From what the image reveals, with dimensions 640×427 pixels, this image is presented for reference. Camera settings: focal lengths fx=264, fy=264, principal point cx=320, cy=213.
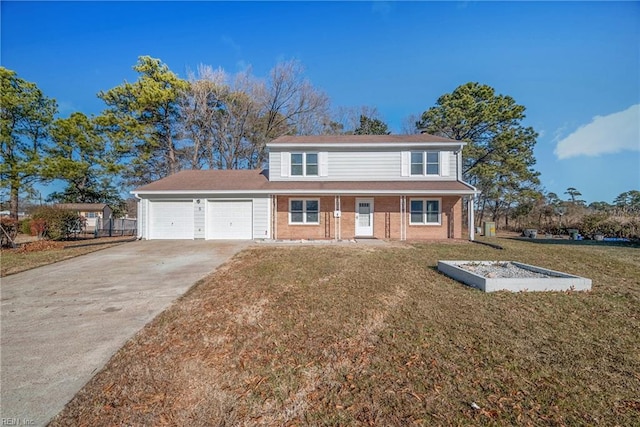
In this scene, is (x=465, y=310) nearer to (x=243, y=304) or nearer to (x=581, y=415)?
(x=581, y=415)

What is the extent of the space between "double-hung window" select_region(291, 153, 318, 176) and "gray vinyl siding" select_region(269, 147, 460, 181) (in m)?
0.29

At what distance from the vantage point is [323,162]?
14469 millimetres

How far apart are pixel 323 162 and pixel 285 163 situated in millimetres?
2081

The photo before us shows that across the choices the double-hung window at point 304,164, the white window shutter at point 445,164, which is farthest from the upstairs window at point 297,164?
the white window shutter at point 445,164

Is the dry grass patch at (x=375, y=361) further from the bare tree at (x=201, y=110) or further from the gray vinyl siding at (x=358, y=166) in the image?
the bare tree at (x=201, y=110)

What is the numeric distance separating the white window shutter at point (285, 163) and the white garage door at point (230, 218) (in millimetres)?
2468

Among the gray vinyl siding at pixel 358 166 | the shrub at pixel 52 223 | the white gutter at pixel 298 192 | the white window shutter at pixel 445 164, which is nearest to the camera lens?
A: the white gutter at pixel 298 192

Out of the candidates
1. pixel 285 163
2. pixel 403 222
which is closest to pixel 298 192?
pixel 285 163

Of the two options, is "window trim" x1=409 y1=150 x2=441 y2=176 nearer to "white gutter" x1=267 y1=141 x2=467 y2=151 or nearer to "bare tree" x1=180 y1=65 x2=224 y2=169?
"white gutter" x1=267 y1=141 x2=467 y2=151

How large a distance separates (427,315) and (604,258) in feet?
29.0

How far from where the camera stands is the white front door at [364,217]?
1391 centimetres

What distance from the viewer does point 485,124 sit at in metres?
23.0

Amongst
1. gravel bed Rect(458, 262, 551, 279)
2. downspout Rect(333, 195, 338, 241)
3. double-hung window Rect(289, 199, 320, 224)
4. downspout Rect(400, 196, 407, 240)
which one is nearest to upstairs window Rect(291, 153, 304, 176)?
double-hung window Rect(289, 199, 320, 224)

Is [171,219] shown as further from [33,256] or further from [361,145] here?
[361,145]
